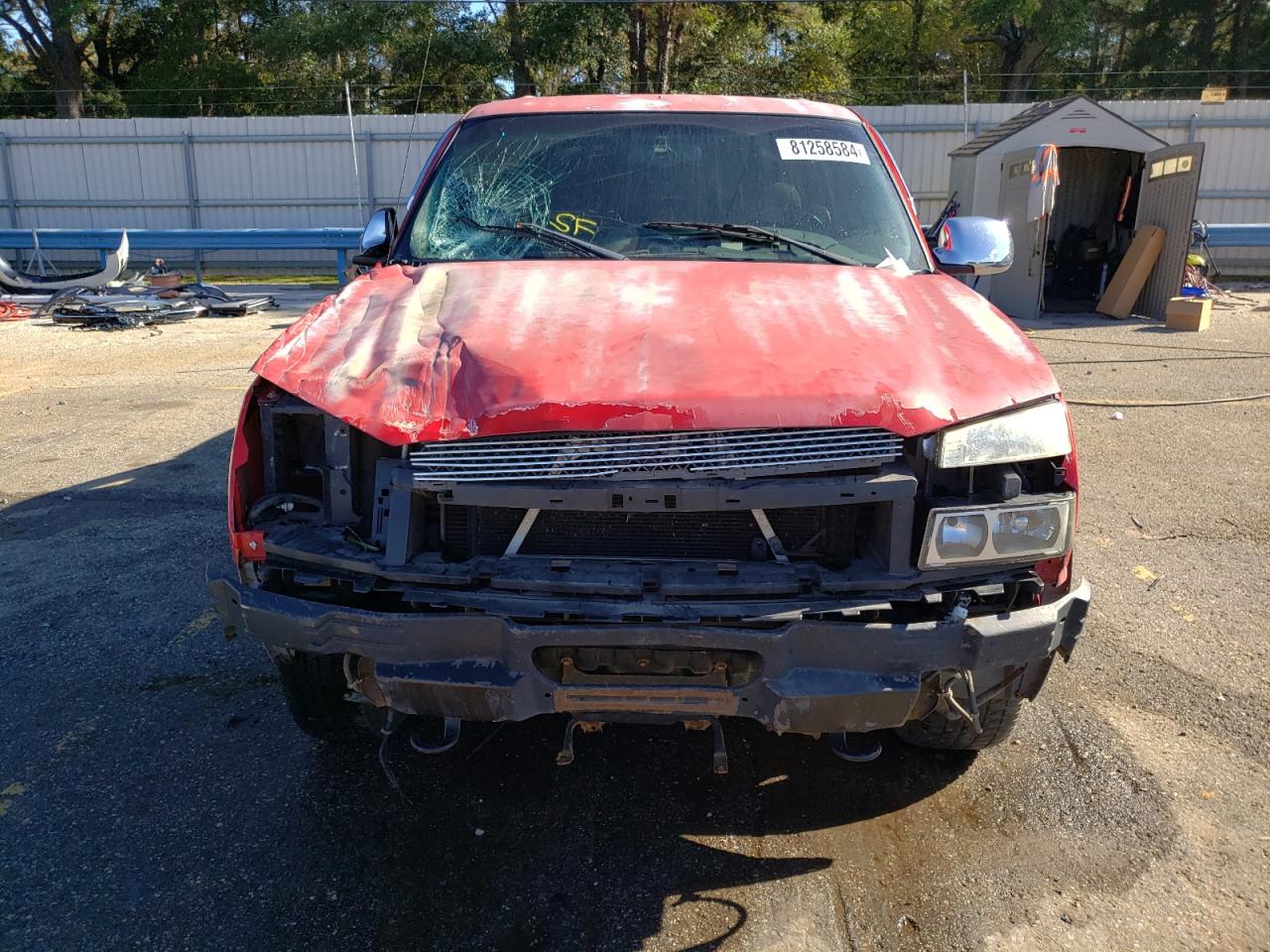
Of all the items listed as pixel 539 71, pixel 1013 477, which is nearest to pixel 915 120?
pixel 539 71

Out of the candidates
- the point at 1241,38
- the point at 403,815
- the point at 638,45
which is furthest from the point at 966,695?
the point at 1241,38

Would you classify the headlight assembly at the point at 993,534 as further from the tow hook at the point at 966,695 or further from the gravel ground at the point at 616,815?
the gravel ground at the point at 616,815

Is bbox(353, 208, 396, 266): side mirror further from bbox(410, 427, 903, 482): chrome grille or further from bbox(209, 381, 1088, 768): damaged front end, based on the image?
bbox(410, 427, 903, 482): chrome grille

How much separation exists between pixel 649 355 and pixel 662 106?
206cm

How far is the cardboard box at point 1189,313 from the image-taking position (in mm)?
12352

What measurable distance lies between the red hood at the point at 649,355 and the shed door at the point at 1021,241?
11.2m

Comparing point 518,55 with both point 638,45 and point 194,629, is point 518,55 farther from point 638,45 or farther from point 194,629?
point 194,629

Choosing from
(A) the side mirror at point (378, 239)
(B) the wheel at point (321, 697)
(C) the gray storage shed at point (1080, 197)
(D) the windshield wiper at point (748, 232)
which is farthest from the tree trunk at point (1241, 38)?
(B) the wheel at point (321, 697)

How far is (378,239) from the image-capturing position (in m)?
4.27

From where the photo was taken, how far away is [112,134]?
818 inches

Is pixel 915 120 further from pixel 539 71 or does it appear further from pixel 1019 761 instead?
pixel 1019 761

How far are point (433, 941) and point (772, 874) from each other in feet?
3.10

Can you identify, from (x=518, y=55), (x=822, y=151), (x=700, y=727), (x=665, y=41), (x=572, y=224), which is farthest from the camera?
(x=518, y=55)

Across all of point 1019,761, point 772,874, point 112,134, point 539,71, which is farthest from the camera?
point 539,71
